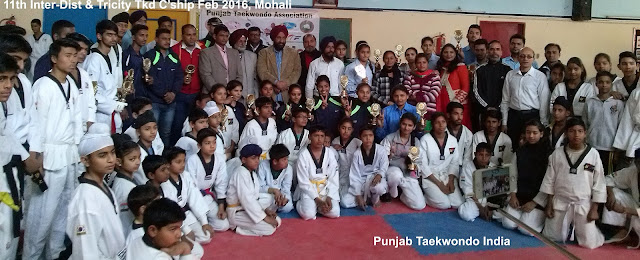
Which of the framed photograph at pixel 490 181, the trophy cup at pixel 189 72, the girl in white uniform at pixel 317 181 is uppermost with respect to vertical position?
the trophy cup at pixel 189 72

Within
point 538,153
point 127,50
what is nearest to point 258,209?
point 127,50

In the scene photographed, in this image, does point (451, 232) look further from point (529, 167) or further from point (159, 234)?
point (159, 234)

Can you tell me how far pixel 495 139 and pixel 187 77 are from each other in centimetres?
369

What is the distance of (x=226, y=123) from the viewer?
582 cm

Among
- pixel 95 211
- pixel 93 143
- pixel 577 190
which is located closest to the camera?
pixel 95 211

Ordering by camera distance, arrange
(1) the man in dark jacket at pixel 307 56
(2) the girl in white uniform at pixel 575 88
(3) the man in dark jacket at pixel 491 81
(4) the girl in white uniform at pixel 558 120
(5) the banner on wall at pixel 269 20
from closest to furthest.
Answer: (4) the girl in white uniform at pixel 558 120 → (2) the girl in white uniform at pixel 575 88 → (3) the man in dark jacket at pixel 491 81 → (1) the man in dark jacket at pixel 307 56 → (5) the banner on wall at pixel 269 20

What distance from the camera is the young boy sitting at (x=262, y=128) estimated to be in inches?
225

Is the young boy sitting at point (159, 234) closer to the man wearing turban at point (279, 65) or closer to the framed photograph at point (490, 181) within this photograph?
the framed photograph at point (490, 181)

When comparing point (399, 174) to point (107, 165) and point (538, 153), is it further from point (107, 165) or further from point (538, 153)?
point (107, 165)

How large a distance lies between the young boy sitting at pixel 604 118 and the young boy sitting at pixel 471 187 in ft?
3.55

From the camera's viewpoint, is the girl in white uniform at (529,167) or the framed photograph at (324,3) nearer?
the girl in white uniform at (529,167)

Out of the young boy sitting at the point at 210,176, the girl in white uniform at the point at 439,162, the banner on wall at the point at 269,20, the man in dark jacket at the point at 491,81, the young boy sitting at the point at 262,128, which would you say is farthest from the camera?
the banner on wall at the point at 269,20

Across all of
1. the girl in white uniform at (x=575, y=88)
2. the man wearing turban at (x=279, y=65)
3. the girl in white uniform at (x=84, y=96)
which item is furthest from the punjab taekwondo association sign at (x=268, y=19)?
the girl in white uniform at (x=84, y=96)

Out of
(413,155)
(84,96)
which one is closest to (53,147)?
(84,96)
